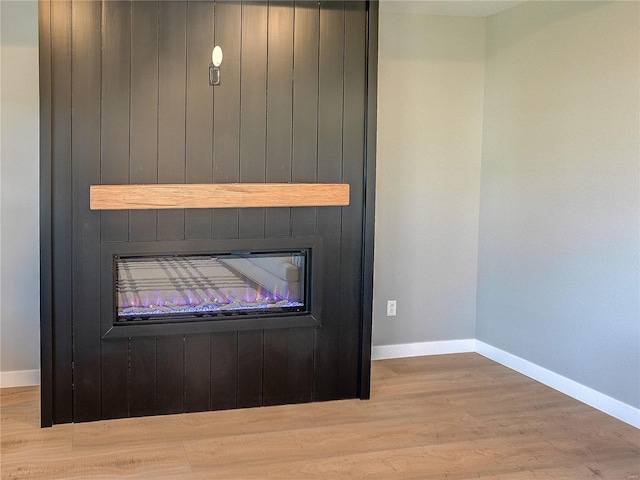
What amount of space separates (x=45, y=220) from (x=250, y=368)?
1272 millimetres

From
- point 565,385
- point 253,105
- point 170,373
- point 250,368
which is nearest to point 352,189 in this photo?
point 253,105

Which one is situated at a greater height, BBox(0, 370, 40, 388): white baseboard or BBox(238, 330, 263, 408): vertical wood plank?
BBox(238, 330, 263, 408): vertical wood plank

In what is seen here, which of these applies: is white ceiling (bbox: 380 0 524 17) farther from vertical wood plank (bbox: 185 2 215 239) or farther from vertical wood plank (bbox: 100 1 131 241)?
vertical wood plank (bbox: 100 1 131 241)

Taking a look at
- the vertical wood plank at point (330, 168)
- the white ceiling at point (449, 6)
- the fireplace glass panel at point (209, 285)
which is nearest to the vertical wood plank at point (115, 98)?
the fireplace glass panel at point (209, 285)

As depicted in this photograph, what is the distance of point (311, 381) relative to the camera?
13.1 ft

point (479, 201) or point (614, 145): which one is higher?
point (614, 145)

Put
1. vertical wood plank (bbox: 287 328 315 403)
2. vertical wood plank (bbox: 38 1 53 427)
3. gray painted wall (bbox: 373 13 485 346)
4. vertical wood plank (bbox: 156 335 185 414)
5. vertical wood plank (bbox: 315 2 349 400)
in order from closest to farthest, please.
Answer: vertical wood plank (bbox: 38 1 53 427) < vertical wood plank (bbox: 156 335 185 414) < vertical wood plank (bbox: 315 2 349 400) < vertical wood plank (bbox: 287 328 315 403) < gray painted wall (bbox: 373 13 485 346)

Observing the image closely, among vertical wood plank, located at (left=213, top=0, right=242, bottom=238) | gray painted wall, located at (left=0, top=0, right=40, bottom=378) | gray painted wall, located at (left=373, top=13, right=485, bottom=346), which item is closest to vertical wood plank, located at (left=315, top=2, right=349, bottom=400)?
vertical wood plank, located at (left=213, top=0, right=242, bottom=238)

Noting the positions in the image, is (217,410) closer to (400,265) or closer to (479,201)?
(400,265)

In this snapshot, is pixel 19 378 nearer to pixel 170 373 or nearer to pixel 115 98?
pixel 170 373

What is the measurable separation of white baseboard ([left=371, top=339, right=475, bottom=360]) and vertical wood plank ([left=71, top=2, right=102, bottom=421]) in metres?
1.92

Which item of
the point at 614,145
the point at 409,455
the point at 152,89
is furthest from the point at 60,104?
the point at 614,145

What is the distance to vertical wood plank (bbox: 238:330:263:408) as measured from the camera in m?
3.88

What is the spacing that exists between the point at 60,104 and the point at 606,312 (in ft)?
9.64
